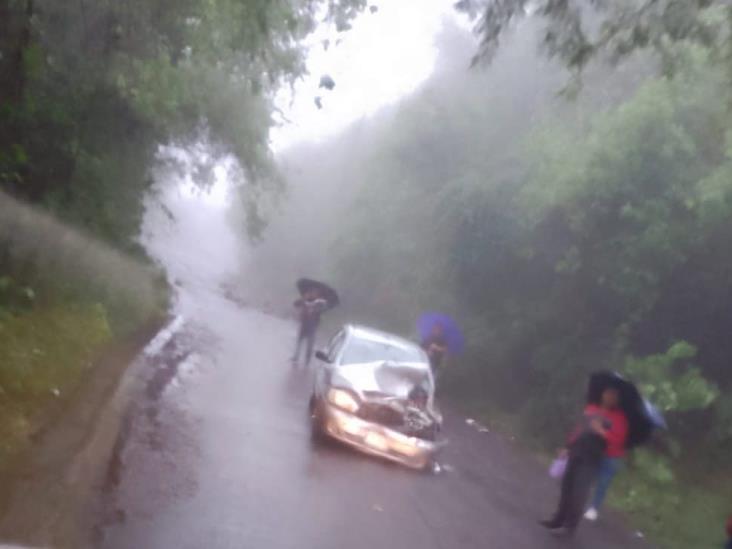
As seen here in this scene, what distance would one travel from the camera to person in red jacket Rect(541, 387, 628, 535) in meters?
11.1

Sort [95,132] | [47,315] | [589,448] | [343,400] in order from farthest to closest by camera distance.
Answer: [95,132] → [47,315] → [343,400] → [589,448]

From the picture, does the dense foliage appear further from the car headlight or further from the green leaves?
the green leaves

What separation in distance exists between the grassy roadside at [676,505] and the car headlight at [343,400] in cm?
490

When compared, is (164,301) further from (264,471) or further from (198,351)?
(264,471)

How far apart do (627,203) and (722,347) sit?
3.12 metres

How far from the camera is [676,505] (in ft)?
52.7

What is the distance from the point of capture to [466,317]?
26.1m

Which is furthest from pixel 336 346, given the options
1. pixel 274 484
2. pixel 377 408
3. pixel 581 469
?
pixel 581 469

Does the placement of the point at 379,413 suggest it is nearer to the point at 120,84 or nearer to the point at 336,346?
the point at 336,346

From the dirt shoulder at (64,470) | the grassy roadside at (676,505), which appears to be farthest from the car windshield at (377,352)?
the grassy roadside at (676,505)

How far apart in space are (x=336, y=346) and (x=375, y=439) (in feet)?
8.02

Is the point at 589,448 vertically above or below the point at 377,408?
below

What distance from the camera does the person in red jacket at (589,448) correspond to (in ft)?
36.3

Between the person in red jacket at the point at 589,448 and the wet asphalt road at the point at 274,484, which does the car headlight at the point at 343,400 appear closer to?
the wet asphalt road at the point at 274,484
